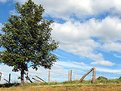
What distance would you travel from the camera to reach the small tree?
43719 mm

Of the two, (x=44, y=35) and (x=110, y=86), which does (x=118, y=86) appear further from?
(x=44, y=35)

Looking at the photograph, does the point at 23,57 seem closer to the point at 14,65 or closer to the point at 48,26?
the point at 14,65

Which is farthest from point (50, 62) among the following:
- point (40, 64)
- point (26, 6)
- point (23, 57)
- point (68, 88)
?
point (68, 88)

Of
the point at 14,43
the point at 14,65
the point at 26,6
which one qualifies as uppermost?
the point at 26,6

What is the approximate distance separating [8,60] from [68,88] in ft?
50.3

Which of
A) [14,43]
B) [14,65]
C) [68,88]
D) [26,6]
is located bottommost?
[68,88]

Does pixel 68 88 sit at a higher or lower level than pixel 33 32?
lower

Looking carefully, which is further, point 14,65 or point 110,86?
point 14,65

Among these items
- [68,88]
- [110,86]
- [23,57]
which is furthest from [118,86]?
[23,57]

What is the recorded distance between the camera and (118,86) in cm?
3016

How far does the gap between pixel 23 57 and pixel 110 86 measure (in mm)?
16357

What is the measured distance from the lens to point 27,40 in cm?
4344

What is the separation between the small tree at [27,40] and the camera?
43.7m

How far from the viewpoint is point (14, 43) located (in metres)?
43.8
